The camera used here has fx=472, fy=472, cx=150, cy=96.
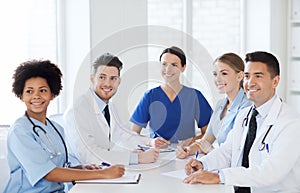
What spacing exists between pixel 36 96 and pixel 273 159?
111 centimetres

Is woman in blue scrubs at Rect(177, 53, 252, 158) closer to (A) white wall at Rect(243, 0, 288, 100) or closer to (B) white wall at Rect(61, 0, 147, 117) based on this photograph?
(B) white wall at Rect(61, 0, 147, 117)

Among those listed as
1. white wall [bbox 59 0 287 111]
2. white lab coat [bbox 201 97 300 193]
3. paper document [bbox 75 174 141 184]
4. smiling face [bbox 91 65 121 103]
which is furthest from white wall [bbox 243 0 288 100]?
paper document [bbox 75 174 141 184]

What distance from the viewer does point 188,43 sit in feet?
14.8

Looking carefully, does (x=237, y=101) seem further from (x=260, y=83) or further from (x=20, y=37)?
(x=20, y=37)

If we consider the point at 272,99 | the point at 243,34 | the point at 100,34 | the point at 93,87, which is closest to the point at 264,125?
the point at 272,99

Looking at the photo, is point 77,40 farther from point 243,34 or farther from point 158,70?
point 243,34

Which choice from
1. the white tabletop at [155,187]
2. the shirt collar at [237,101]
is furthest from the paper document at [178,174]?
the shirt collar at [237,101]

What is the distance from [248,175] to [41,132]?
0.96 metres

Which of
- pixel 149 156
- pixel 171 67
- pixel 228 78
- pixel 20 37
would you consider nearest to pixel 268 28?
pixel 171 67

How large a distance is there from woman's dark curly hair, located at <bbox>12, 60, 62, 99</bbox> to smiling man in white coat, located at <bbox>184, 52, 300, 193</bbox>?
768mm

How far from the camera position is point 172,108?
2.96 metres

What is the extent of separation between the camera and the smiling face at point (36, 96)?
7.29ft

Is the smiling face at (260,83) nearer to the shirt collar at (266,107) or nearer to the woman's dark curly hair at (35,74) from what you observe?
the shirt collar at (266,107)

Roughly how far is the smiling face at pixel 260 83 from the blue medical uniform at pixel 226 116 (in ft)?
1.42
